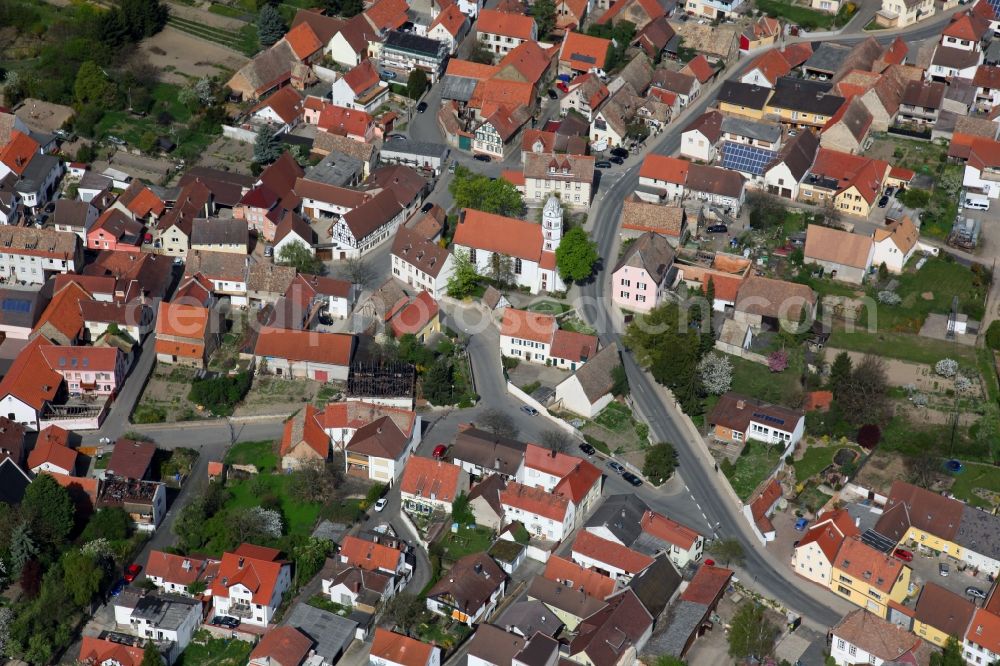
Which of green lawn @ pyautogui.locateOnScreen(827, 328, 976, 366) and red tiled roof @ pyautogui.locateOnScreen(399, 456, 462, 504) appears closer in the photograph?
red tiled roof @ pyautogui.locateOnScreen(399, 456, 462, 504)

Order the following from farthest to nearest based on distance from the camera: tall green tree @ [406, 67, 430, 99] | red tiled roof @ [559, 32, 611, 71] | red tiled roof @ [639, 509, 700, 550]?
red tiled roof @ [559, 32, 611, 71] → tall green tree @ [406, 67, 430, 99] → red tiled roof @ [639, 509, 700, 550]

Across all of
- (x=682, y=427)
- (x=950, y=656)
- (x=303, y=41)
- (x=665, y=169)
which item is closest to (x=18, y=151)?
(x=303, y=41)

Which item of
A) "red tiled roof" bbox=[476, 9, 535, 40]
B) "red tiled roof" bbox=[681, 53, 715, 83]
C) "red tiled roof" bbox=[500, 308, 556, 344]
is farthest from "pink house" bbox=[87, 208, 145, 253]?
"red tiled roof" bbox=[681, 53, 715, 83]

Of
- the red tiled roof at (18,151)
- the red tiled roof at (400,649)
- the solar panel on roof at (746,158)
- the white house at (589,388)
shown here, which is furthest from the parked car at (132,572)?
the solar panel on roof at (746,158)

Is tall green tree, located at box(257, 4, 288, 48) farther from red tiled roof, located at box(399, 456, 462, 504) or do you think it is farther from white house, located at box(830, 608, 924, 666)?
white house, located at box(830, 608, 924, 666)

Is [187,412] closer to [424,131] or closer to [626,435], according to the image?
[626,435]

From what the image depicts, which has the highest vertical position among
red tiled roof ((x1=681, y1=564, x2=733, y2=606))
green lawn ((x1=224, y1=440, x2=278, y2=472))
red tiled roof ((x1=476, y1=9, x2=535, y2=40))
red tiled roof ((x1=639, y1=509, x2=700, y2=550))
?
red tiled roof ((x1=476, y1=9, x2=535, y2=40))
